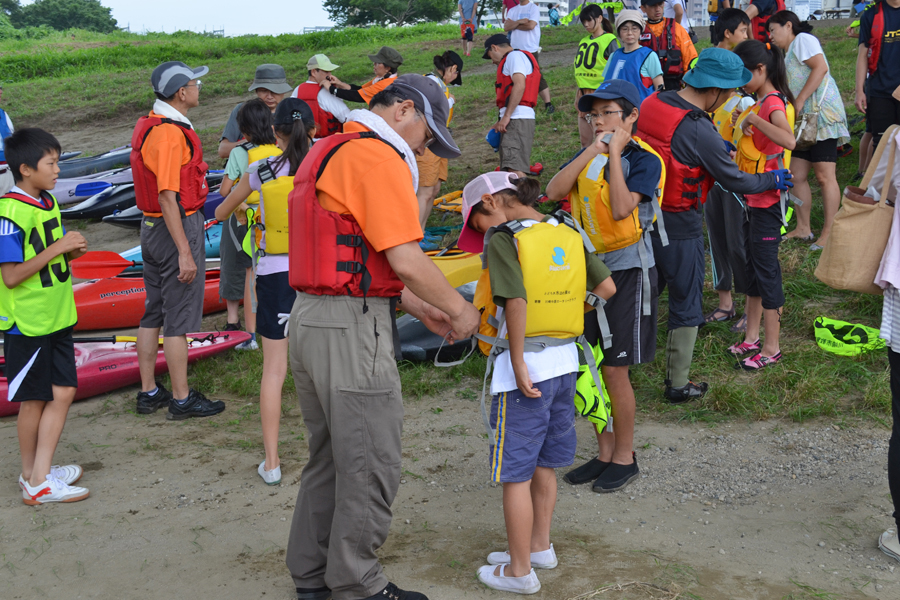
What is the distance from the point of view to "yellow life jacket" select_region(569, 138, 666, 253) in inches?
148

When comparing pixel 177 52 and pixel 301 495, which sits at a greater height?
A: pixel 177 52

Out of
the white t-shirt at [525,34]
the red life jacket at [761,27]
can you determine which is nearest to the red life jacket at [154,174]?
the white t-shirt at [525,34]

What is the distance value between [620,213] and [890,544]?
1867 mm

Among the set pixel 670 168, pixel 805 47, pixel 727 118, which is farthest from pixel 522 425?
pixel 805 47

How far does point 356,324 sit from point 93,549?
200 cm

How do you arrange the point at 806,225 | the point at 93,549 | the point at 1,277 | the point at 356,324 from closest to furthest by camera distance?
the point at 356,324 < the point at 93,549 < the point at 1,277 < the point at 806,225

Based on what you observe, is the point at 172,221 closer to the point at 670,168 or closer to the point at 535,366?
the point at 535,366

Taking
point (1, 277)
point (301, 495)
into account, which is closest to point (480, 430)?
point (301, 495)

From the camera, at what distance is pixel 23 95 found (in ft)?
62.6

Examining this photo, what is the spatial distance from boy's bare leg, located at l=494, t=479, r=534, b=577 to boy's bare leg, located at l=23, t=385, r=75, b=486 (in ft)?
8.52

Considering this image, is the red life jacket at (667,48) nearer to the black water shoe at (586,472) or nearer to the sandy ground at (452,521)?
the sandy ground at (452,521)

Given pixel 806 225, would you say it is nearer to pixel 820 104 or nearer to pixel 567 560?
pixel 820 104

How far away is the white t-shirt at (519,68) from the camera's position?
26.3 ft

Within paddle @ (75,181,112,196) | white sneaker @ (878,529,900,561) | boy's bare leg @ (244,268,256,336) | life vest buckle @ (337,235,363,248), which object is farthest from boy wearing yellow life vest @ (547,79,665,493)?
paddle @ (75,181,112,196)
